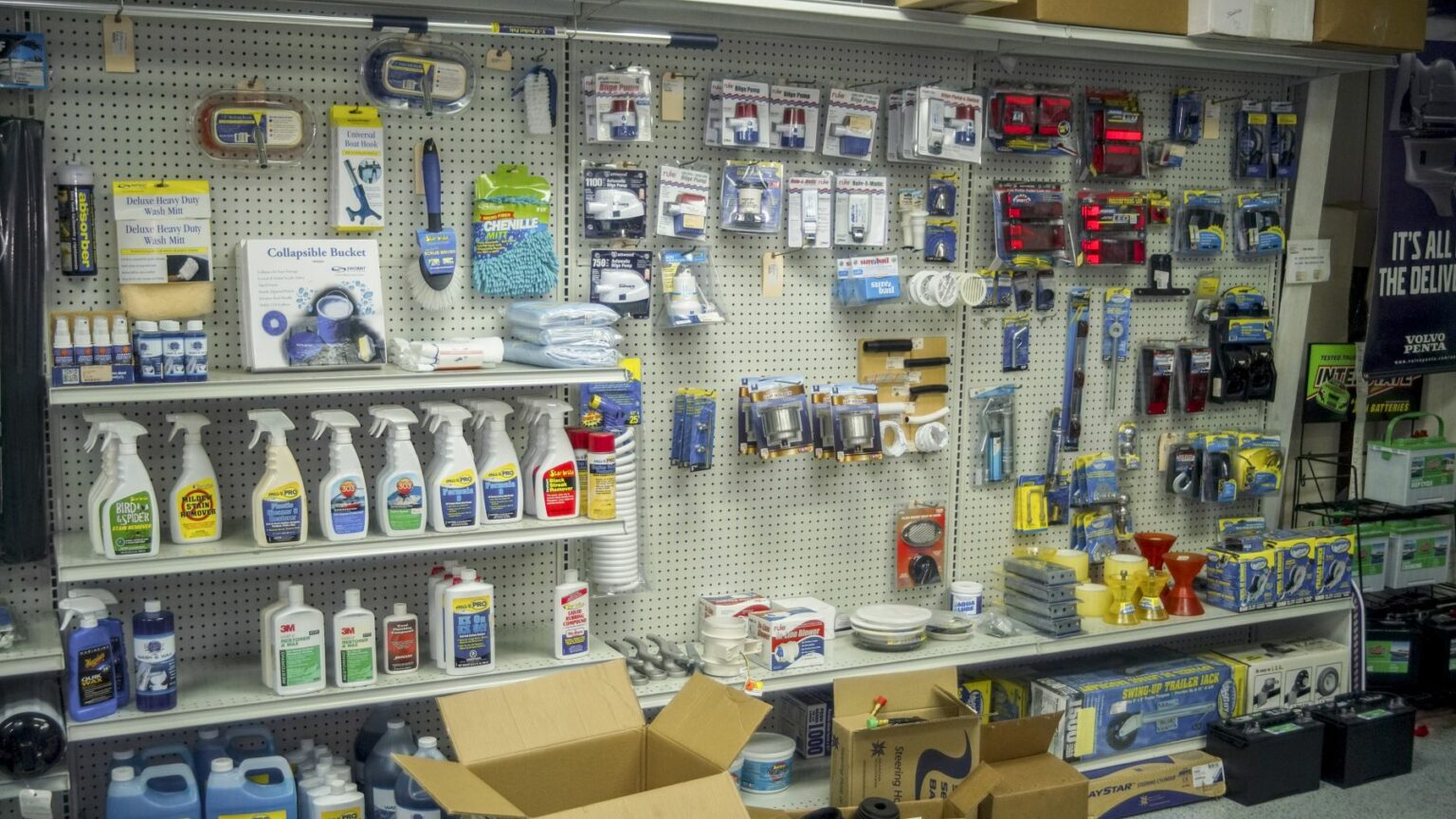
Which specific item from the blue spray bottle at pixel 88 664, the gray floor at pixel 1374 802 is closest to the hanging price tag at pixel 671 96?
the blue spray bottle at pixel 88 664

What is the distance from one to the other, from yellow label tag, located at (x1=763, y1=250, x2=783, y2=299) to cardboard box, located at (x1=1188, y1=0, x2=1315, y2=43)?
1.39m

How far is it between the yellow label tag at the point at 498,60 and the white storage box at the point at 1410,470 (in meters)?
3.30

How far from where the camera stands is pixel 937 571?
3.94 meters

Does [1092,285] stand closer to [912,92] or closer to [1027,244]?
[1027,244]

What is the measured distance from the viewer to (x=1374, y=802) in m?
3.84

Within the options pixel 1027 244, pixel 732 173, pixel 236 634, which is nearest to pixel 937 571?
pixel 1027 244

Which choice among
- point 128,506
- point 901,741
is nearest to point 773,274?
point 901,741

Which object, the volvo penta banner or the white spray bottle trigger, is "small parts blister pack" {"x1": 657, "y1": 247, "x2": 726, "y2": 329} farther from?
the volvo penta banner

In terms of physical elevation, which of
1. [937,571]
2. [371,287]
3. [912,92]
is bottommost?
[937,571]

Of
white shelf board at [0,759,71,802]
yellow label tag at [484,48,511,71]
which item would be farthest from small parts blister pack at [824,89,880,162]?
white shelf board at [0,759,71,802]

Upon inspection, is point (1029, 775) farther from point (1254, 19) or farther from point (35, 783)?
point (35, 783)

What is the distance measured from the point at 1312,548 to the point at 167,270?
3525mm

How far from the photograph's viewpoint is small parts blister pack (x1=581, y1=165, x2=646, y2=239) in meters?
3.29

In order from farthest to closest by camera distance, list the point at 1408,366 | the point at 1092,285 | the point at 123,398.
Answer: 1. the point at 1408,366
2. the point at 1092,285
3. the point at 123,398
